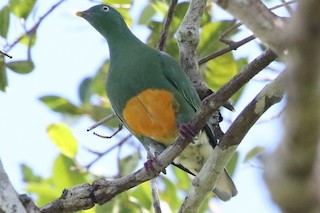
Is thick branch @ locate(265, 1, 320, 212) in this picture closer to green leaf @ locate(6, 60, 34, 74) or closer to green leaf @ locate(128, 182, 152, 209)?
green leaf @ locate(6, 60, 34, 74)

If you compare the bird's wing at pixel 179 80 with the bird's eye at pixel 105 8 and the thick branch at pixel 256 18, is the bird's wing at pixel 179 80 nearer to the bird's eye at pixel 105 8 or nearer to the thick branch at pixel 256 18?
the bird's eye at pixel 105 8

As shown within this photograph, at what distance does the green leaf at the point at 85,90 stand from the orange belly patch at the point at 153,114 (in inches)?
53.2

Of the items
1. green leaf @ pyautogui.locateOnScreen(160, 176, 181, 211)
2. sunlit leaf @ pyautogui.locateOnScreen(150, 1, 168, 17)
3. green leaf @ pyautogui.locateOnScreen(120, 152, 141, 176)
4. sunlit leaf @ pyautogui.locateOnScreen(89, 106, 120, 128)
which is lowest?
green leaf @ pyautogui.locateOnScreen(160, 176, 181, 211)

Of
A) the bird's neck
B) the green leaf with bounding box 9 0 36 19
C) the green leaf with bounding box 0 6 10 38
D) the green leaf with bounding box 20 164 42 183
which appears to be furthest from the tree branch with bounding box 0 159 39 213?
the green leaf with bounding box 20 164 42 183

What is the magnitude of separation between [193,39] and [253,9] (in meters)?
2.30

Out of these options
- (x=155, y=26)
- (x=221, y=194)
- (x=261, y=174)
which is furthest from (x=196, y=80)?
(x=261, y=174)

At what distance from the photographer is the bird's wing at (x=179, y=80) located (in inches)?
145

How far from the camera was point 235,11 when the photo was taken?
131 centimetres

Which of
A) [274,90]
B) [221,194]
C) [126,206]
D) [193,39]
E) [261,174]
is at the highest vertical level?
[261,174]

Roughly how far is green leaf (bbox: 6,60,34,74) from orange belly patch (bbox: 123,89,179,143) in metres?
0.77

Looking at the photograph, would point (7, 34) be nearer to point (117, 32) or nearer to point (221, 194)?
point (117, 32)

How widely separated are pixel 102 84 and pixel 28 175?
1029mm

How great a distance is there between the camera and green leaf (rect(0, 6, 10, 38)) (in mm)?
4180

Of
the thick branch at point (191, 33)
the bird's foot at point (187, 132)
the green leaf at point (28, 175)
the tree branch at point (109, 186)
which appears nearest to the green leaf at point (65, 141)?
the green leaf at point (28, 175)
